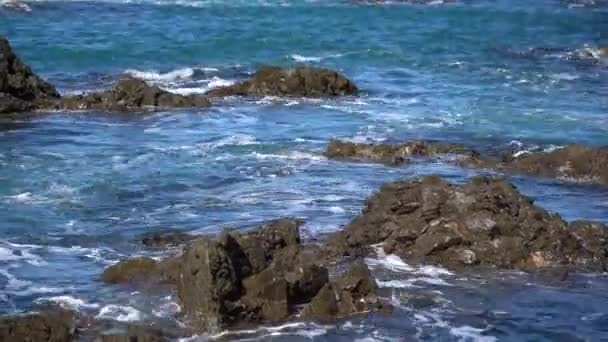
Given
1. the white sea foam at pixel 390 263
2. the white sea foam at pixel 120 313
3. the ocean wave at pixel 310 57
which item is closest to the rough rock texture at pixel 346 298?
the white sea foam at pixel 390 263

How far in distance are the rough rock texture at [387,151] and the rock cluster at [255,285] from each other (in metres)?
8.77

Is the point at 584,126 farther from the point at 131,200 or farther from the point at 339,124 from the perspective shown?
the point at 131,200

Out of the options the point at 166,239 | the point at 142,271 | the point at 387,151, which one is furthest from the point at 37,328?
the point at 387,151

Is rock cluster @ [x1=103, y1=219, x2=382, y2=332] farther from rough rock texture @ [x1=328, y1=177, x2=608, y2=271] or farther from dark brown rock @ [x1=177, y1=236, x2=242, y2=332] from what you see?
rough rock texture @ [x1=328, y1=177, x2=608, y2=271]

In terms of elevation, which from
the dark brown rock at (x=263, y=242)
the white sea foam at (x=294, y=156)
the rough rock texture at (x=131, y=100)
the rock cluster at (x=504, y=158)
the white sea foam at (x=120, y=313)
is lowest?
the white sea foam at (x=120, y=313)

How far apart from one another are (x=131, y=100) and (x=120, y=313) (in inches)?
616

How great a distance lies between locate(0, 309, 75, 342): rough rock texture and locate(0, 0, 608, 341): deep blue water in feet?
2.98

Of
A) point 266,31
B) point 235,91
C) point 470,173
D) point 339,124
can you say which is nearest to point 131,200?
point 470,173

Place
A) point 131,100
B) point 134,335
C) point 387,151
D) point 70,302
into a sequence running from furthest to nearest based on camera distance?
1. point 131,100
2. point 387,151
3. point 70,302
4. point 134,335

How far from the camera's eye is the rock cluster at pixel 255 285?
42.1 ft

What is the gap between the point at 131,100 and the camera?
92.7ft

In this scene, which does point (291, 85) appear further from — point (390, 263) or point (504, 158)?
point (390, 263)

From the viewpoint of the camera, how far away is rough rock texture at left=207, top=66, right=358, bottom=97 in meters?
30.8

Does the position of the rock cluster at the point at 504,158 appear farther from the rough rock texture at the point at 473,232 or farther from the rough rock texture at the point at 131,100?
the rough rock texture at the point at 131,100
